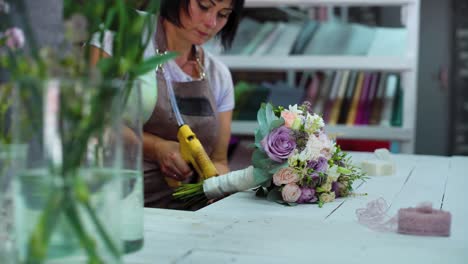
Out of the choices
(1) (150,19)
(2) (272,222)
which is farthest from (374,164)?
(1) (150,19)

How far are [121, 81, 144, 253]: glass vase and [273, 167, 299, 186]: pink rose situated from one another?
0.54 meters

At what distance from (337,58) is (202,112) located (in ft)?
4.34

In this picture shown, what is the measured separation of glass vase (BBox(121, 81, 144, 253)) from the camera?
0.92 metres

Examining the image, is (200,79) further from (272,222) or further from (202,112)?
(272,222)

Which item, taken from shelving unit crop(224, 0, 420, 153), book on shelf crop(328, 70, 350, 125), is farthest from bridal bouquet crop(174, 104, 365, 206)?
book on shelf crop(328, 70, 350, 125)

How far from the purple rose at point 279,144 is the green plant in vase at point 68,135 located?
0.75 meters

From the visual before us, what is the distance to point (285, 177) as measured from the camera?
1498 mm

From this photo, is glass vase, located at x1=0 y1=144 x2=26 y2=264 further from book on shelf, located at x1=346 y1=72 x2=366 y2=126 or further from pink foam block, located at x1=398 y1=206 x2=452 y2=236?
book on shelf, located at x1=346 y1=72 x2=366 y2=126

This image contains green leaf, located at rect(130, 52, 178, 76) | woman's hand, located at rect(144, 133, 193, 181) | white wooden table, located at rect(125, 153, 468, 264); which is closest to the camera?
green leaf, located at rect(130, 52, 178, 76)

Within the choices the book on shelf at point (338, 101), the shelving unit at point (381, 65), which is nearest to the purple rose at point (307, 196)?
the shelving unit at point (381, 65)

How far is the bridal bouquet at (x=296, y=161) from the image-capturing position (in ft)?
4.92

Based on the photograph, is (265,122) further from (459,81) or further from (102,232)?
(459,81)

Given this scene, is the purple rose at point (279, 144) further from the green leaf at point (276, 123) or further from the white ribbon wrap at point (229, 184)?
the white ribbon wrap at point (229, 184)

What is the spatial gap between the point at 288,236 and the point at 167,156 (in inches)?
40.5
